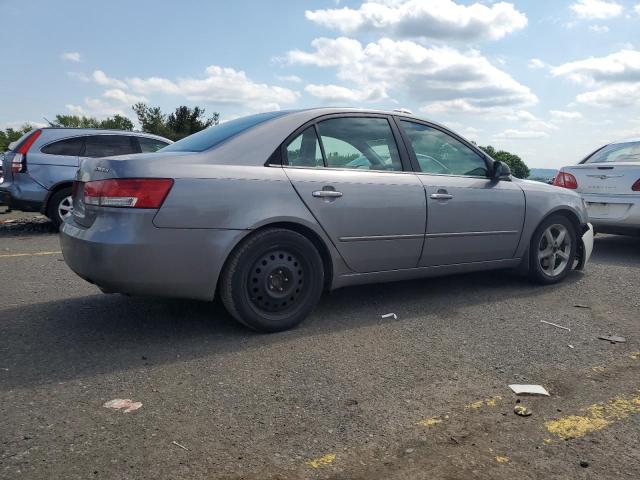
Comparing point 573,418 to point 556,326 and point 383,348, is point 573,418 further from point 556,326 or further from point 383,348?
point 556,326

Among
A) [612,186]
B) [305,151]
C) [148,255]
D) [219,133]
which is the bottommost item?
[148,255]

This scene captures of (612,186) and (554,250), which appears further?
(612,186)

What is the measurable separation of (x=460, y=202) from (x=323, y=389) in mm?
2360

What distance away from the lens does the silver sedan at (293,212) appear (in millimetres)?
3412

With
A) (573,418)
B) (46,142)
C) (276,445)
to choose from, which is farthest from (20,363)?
(46,142)

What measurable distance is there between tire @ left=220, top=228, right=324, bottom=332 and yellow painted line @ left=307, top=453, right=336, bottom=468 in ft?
5.05

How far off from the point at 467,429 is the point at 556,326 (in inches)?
75.7

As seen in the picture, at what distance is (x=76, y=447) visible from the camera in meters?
2.35

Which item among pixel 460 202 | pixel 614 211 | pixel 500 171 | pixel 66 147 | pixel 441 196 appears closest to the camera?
pixel 441 196

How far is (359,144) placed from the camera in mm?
4383

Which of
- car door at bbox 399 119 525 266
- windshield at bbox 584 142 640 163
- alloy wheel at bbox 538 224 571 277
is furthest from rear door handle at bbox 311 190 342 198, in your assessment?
windshield at bbox 584 142 640 163

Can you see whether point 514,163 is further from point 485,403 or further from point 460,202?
point 485,403

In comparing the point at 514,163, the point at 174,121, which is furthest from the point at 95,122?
the point at 514,163

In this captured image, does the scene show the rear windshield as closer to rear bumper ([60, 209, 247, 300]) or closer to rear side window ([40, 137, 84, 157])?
rear bumper ([60, 209, 247, 300])
